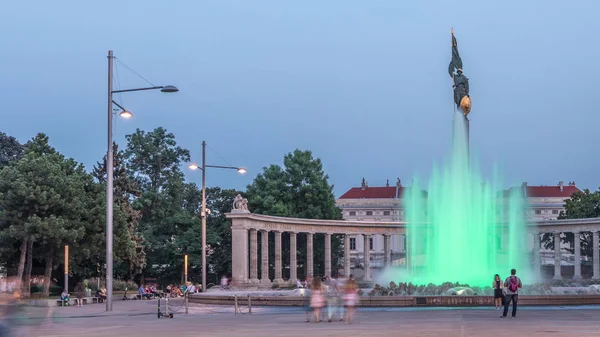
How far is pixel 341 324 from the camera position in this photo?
30234 millimetres

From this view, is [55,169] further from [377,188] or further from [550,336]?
[377,188]

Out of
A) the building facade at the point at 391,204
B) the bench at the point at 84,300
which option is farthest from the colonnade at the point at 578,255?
the building facade at the point at 391,204

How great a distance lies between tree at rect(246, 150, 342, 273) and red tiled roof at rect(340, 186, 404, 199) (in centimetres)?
7949

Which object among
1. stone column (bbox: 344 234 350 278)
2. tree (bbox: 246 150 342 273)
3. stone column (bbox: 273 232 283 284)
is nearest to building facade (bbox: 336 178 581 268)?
tree (bbox: 246 150 342 273)

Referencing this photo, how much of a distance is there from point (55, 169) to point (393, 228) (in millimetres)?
38534

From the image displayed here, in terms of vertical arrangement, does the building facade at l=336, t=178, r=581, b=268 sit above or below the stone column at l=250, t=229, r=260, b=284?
above

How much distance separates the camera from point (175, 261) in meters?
89.5

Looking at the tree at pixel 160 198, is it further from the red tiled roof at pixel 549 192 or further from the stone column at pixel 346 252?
the red tiled roof at pixel 549 192

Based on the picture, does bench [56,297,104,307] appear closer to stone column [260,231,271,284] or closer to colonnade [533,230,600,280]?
stone column [260,231,271,284]

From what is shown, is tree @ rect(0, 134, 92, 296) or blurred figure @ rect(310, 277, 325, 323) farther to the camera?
tree @ rect(0, 134, 92, 296)

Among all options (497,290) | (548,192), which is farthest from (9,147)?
(548,192)

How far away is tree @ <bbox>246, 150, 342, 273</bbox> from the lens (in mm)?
96188

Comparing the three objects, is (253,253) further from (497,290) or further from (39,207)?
(497,290)

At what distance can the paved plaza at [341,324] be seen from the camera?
25125 millimetres
